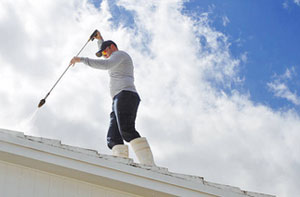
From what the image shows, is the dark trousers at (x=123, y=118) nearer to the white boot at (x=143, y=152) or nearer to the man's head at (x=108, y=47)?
the white boot at (x=143, y=152)

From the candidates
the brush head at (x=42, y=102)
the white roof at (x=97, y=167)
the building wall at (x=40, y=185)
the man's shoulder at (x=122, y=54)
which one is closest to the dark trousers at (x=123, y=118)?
the man's shoulder at (x=122, y=54)

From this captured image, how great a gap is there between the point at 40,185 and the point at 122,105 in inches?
59.1

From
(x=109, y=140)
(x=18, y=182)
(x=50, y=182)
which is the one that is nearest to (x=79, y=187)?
(x=50, y=182)

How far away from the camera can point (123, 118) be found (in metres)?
5.62

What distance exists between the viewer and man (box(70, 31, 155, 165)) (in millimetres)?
5391

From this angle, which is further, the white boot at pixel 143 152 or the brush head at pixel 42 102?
the brush head at pixel 42 102

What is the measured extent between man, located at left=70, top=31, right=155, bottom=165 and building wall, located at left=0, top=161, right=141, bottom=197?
81cm

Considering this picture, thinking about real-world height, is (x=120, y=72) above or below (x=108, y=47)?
below

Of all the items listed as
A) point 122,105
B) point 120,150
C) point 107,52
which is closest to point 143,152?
point 120,150

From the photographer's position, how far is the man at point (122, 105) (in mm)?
5391

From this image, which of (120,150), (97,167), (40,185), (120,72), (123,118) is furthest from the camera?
(120,72)

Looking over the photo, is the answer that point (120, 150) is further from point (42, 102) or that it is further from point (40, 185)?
point (40, 185)

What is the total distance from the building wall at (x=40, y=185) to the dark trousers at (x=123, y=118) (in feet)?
3.18

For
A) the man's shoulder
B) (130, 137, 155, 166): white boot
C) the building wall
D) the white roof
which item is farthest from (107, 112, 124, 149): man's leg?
the white roof
